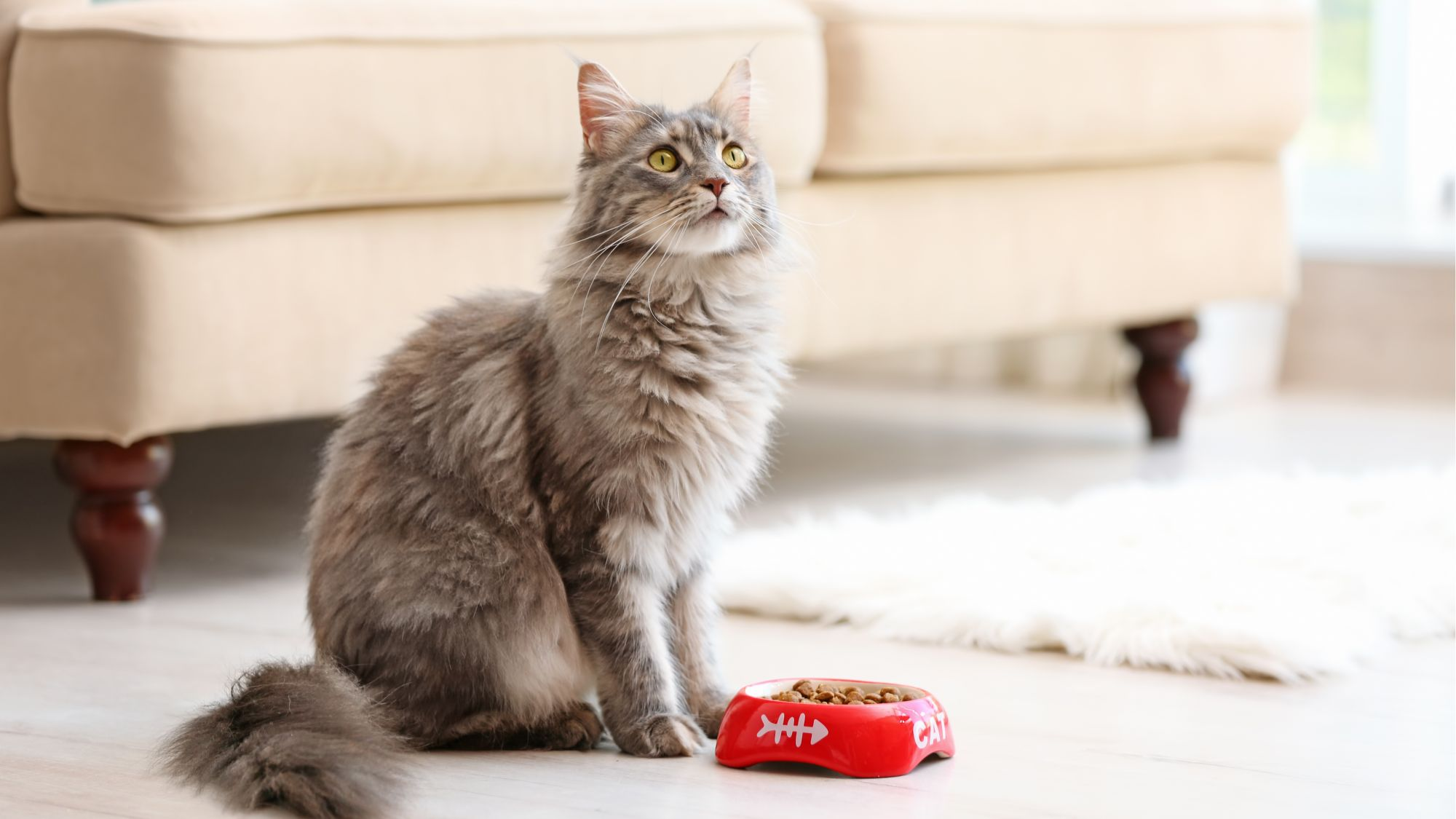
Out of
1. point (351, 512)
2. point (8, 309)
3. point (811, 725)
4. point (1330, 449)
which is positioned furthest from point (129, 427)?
point (1330, 449)

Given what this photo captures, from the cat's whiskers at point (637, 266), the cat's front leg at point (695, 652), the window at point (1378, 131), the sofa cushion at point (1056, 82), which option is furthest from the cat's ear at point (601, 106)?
the window at point (1378, 131)

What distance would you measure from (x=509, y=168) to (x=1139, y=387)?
1.48 m

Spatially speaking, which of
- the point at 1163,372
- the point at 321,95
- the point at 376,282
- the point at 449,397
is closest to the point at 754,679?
the point at 449,397

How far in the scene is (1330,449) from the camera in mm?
3117

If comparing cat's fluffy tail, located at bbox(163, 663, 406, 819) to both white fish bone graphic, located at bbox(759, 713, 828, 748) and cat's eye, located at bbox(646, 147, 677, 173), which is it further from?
cat's eye, located at bbox(646, 147, 677, 173)

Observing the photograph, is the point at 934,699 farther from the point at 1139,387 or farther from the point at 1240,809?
the point at 1139,387

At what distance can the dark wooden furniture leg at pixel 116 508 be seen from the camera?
6.34ft

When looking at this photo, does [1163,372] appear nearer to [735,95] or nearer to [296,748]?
[735,95]

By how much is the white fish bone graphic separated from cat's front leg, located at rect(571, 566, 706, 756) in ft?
0.29

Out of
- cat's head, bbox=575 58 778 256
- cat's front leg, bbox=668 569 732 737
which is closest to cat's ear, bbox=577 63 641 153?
cat's head, bbox=575 58 778 256

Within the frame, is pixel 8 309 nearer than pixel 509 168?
Yes

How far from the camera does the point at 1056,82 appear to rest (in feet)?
8.71

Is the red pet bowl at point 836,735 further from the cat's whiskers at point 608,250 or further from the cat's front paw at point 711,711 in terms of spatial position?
the cat's whiskers at point 608,250

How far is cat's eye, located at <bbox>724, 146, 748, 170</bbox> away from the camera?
4.93 ft
